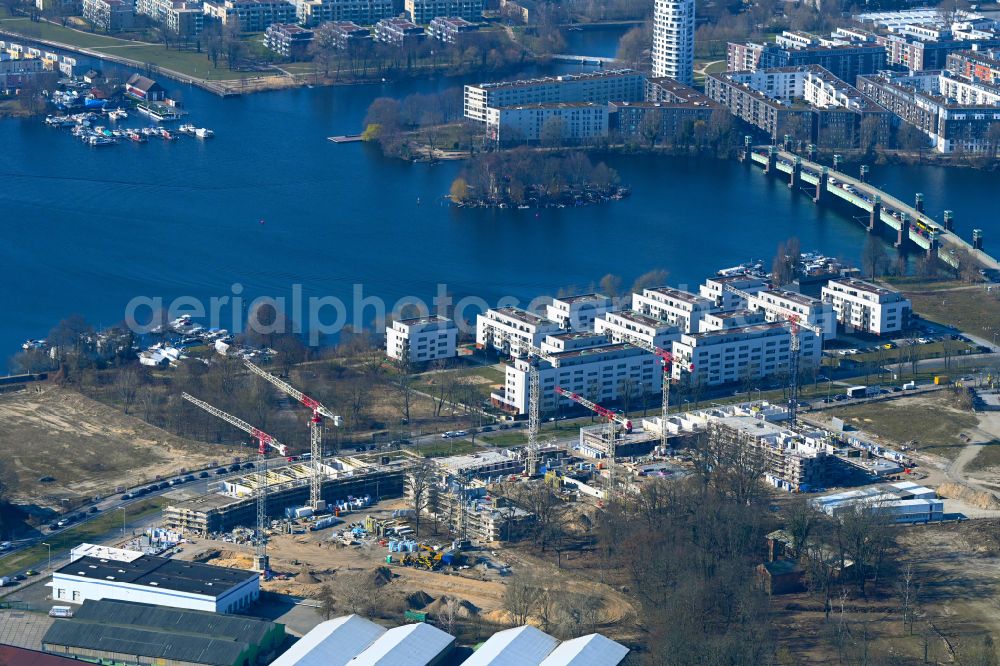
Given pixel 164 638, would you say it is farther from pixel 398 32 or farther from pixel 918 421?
pixel 398 32

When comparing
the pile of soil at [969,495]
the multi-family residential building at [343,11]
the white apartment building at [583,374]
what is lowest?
the pile of soil at [969,495]

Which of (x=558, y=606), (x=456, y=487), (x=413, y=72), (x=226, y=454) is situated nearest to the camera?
(x=558, y=606)

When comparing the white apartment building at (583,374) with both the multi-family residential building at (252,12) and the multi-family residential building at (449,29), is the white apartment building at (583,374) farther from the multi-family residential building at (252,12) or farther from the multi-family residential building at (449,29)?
the multi-family residential building at (252,12)

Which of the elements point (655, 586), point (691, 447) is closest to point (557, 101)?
point (691, 447)

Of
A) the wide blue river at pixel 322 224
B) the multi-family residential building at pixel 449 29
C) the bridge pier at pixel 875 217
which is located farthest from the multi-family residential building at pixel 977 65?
the multi-family residential building at pixel 449 29

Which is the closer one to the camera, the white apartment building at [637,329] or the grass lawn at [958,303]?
the white apartment building at [637,329]

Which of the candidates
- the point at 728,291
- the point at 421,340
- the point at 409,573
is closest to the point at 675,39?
the point at 728,291

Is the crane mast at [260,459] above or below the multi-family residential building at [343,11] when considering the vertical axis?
below

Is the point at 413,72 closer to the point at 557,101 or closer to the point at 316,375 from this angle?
the point at 557,101
